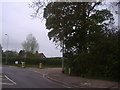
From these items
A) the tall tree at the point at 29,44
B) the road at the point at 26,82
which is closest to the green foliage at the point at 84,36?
the road at the point at 26,82

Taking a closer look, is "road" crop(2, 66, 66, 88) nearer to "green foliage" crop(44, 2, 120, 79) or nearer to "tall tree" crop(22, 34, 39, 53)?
"green foliage" crop(44, 2, 120, 79)

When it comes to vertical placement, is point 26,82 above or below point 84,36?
→ below

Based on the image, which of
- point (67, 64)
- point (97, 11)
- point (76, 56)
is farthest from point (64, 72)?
point (97, 11)

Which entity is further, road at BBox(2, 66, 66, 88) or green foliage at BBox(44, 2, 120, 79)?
green foliage at BBox(44, 2, 120, 79)

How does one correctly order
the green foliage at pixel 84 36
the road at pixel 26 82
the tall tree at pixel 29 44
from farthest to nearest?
the tall tree at pixel 29 44 < the green foliage at pixel 84 36 < the road at pixel 26 82

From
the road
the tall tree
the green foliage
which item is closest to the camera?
the road

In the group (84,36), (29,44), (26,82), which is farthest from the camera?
(29,44)

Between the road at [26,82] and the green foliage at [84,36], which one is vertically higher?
the green foliage at [84,36]

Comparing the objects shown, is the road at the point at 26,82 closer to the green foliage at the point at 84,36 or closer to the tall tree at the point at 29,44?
the green foliage at the point at 84,36

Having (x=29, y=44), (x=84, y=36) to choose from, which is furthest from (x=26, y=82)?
(x=29, y=44)

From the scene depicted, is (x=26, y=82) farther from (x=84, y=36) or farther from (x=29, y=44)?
(x=29, y=44)

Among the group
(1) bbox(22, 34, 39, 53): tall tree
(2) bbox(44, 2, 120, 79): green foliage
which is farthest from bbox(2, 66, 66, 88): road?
(1) bbox(22, 34, 39, 53): tall tree

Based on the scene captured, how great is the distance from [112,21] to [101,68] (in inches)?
276

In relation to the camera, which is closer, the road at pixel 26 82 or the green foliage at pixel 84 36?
the road at pixel 26 82
